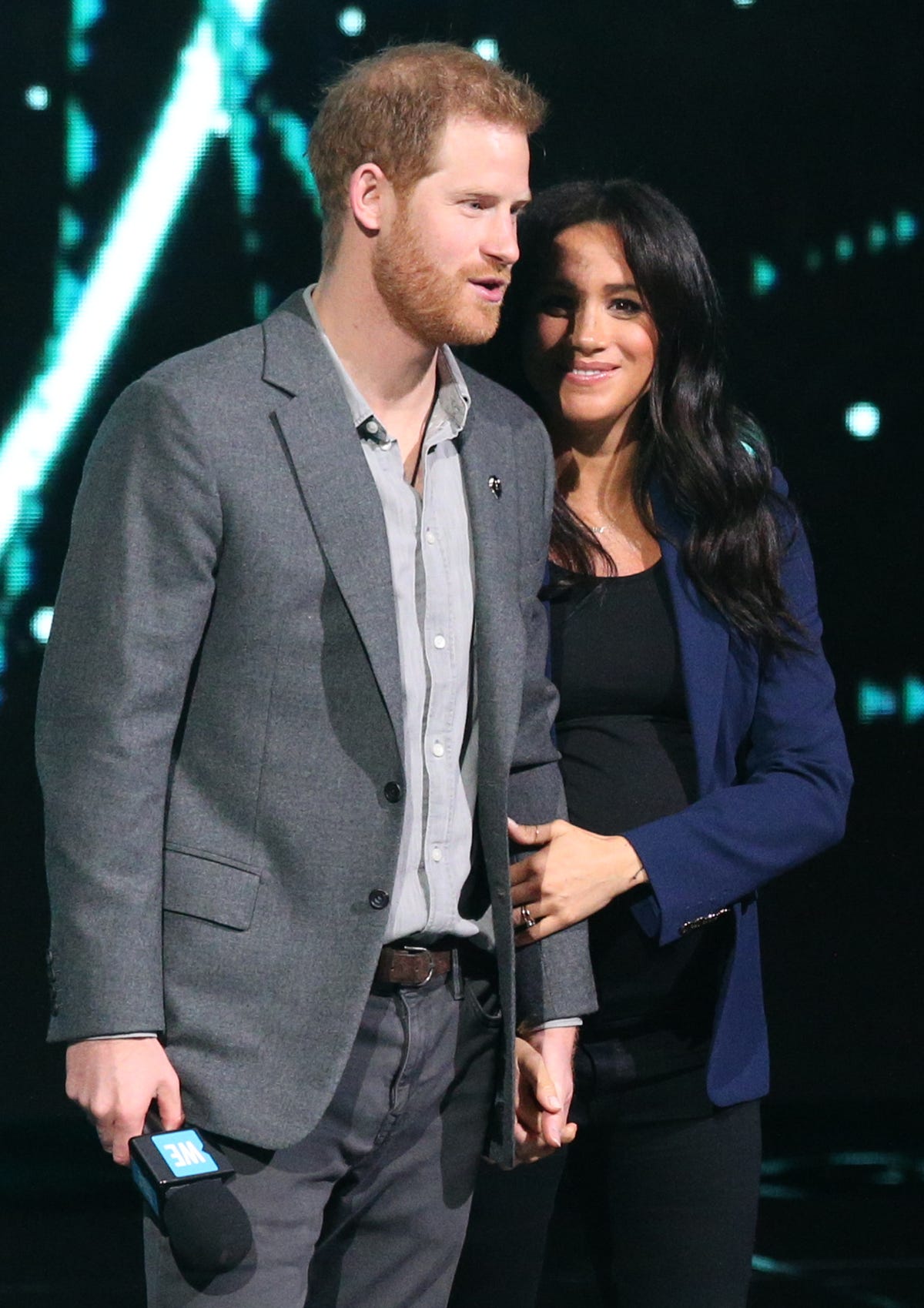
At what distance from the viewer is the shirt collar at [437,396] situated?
5.54ft

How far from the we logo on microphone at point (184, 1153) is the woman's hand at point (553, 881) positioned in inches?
19.2

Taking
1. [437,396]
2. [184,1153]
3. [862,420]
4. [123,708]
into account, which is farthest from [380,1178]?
[862,420]

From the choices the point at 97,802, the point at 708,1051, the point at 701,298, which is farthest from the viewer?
the point at 701,298

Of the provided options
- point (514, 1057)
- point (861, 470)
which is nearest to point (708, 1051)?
point (514, 1057)

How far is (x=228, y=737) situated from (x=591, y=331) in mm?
799

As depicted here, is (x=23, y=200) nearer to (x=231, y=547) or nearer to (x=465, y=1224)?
(x=231, y=547)

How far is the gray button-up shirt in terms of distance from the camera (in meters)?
1.64

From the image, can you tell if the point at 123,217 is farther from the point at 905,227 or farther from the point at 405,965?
the point at 405,965

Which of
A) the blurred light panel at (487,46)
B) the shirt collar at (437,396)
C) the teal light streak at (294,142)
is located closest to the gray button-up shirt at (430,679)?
the shirt collar at (437,396)

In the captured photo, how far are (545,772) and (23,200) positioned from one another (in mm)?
1485

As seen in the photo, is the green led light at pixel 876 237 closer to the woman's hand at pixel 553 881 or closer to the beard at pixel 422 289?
the beard at pixel 422 289

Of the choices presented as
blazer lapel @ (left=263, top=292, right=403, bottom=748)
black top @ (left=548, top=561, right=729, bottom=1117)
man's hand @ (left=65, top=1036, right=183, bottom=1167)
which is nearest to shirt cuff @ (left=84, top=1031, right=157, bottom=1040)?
man's hand @ (left=65, top=1036, right=183, bottom=1167)

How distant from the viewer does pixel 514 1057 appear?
5.67 ft

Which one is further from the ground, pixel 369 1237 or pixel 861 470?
pixel 861 470
